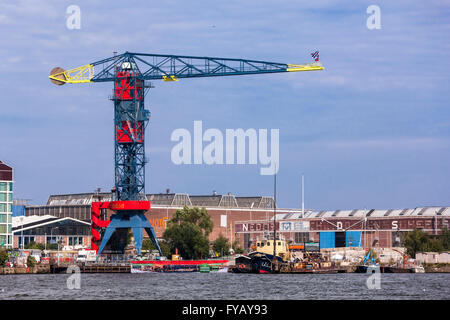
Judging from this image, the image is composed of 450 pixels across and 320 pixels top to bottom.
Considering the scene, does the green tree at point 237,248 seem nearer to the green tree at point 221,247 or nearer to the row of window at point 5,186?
the green tree at point 221,247

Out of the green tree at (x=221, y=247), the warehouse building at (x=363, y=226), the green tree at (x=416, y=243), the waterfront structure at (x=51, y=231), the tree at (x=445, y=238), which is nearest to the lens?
the green tree at (x=416, y=243)

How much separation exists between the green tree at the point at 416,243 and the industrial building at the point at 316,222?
12.2 metres

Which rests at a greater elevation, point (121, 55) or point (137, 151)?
point (121, 55)

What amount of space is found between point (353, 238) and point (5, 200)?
6222cm

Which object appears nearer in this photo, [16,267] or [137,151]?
[16,267]

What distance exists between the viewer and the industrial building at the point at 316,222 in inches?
5910

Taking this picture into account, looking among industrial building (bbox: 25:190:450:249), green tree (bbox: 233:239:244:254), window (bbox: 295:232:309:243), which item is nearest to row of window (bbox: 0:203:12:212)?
industrial building (bbox: 25:190:450:249)

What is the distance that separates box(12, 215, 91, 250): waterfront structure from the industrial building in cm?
1827

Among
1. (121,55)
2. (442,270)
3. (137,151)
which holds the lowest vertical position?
(442,270)

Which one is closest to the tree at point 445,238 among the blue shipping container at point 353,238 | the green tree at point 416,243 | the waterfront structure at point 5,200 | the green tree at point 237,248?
the green tree at point 416,243

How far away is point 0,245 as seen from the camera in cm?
12712
